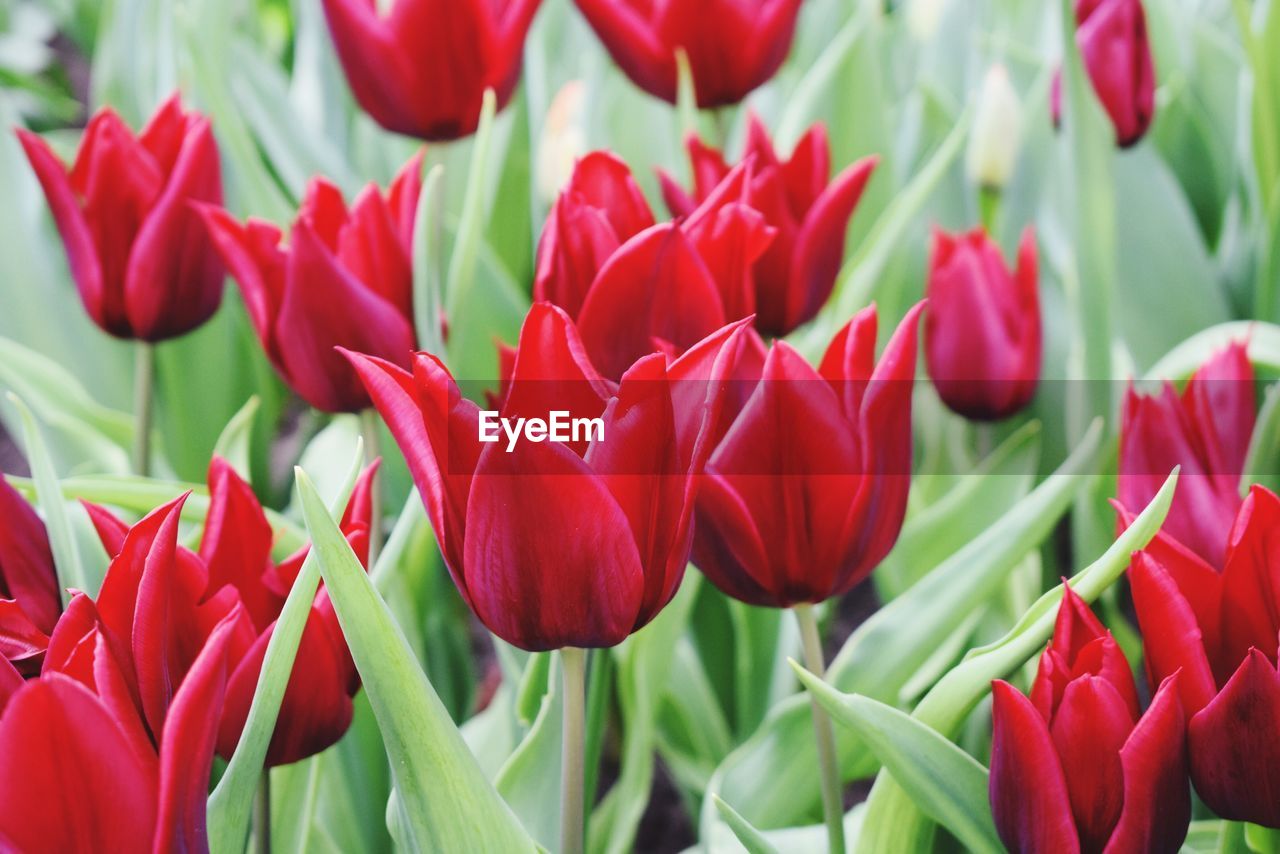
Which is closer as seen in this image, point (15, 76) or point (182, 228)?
point (182, 228)

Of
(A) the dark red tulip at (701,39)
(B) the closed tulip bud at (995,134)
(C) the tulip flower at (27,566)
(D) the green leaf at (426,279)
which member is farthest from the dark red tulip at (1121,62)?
(C) the tulip flower at (27,566)

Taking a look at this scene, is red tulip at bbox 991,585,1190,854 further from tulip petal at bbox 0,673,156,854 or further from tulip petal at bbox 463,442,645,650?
tulip petal at bbox 0,673,156,854

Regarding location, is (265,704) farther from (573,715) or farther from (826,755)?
(826,755)

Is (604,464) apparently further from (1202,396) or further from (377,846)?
(377,846)

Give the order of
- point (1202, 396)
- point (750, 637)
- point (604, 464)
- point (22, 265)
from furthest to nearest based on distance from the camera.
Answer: point (22, 265) < point (750, 637) < point (1202, 396) < point (604, 464)

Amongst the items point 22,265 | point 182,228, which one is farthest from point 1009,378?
point 22,265

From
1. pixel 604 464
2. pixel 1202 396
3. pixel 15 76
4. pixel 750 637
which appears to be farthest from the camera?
pixel 15 76

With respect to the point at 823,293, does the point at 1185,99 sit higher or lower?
higher

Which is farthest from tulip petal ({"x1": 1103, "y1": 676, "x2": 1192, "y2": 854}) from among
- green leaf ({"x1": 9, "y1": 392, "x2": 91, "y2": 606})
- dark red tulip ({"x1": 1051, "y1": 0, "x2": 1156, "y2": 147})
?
dark red tulip ({"x1": 1051, "y1": 0, "x2": 1156, "y2": 147})
